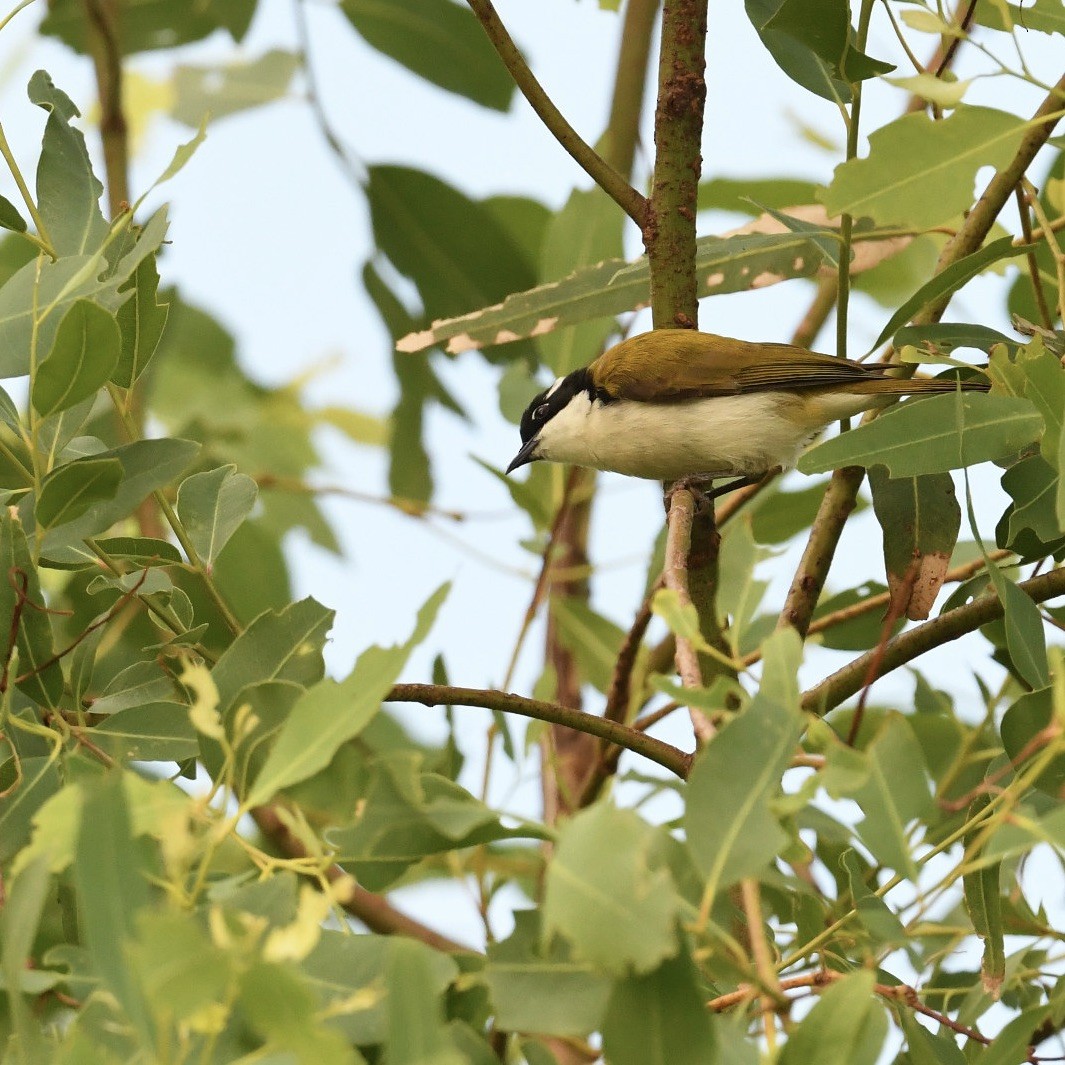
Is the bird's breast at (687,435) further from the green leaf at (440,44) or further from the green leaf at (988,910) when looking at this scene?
the green leaf at (988,910)

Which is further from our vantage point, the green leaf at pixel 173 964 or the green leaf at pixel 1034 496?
the green leaf at pixel 1034 496

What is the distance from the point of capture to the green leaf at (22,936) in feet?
3.41

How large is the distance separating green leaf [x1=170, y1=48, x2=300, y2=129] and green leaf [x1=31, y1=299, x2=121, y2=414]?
9.36 feet

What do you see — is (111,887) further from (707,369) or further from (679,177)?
(707,369)

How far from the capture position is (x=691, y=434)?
12.7 ft

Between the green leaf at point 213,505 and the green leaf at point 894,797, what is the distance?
96cm

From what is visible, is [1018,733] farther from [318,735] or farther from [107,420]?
[107,420]

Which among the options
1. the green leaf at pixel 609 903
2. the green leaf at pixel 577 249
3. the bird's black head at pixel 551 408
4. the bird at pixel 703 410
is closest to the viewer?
the green leaf at pixel 609 903

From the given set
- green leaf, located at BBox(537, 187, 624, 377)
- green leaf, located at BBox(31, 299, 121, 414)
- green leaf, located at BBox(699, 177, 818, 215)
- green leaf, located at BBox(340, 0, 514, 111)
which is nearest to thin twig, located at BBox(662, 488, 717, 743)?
green leaf, located at BBox(31, 299, 121, 414)

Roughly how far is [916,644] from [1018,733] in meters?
0.34

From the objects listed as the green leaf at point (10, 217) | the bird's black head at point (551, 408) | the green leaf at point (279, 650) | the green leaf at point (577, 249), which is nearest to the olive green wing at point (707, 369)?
the bird's black head at point (551, 408)

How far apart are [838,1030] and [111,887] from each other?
0.53m

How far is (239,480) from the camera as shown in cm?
190

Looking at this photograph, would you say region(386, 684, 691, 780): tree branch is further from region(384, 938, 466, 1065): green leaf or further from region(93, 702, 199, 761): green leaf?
region(384, 938, 466, 1065): green leaf
